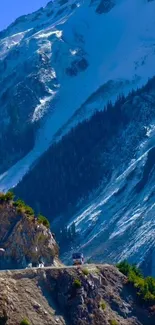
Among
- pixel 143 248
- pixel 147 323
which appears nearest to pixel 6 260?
pixel 147 323

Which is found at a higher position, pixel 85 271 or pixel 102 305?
pixel 85 271

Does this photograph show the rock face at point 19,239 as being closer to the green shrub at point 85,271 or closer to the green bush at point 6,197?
→ the green bush at point 6,197

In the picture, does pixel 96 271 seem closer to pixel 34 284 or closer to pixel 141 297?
pixel 141 297

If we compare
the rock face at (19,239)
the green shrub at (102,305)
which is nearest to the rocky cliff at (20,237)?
the rock face at (19,239)

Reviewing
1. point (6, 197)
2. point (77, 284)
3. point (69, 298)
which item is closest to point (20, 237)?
point (6, 197)

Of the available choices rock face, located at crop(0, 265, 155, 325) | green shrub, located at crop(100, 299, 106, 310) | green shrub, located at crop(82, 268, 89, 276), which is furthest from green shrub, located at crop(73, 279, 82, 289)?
green shrub, located at crop(100, 299, 106, 310)

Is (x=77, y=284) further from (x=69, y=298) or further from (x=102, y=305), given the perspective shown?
(x=102, y=305)

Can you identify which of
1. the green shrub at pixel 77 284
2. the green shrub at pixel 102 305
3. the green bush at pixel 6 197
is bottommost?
the green shrub at pixel 102 305
